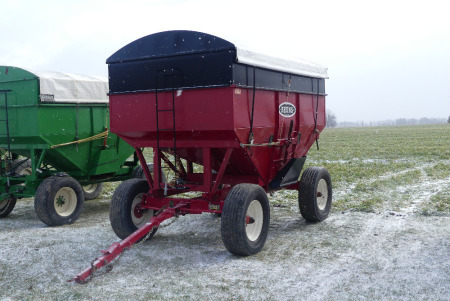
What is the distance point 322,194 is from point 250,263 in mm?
3215

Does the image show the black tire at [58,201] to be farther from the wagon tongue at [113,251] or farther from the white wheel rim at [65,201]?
the wagon tongue at [113,251]

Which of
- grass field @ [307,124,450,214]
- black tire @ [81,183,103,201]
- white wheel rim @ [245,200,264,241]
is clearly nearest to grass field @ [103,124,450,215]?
grass field @ [307,124,450,214]

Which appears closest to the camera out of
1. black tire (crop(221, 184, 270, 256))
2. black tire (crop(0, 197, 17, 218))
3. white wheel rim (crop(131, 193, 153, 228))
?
black tire (crop(221, 184, 270, 256))

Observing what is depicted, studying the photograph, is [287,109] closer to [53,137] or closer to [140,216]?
[140,216]

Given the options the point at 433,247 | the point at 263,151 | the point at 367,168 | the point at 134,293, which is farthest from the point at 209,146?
the point at 367,168

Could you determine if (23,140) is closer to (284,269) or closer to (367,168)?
(284,269)

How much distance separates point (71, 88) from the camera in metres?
9.92

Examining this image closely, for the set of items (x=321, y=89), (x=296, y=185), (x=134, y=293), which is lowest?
(x=134, y=293)

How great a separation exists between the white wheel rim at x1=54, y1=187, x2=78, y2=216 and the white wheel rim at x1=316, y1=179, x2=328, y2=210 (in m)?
4.57

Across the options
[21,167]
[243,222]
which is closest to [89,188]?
[21,167]

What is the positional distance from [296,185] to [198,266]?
10.4ft

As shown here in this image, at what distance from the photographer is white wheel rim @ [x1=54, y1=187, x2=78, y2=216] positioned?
919 centimetres

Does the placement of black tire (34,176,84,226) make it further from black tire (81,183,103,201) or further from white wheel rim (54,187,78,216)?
black tire (81,183,103,201)

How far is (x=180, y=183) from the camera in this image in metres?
→ 7.92
